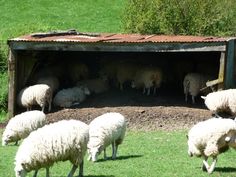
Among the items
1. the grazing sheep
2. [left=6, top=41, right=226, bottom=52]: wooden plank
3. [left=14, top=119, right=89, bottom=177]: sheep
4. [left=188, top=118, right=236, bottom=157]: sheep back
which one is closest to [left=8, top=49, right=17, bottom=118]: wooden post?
A: [left=6, top=41, right=226, bottom=52]: wooden plank

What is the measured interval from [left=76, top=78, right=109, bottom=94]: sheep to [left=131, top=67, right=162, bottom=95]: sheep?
1.10m

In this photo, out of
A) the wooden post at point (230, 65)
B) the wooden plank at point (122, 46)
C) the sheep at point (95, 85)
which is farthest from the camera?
the sheep at point (95, 85)

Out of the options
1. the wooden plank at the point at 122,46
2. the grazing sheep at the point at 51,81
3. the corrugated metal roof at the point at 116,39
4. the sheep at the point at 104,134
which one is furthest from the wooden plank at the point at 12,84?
the sheep at the point at 104,134

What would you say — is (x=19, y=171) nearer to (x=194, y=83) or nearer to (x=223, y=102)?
(x=223, y=102)

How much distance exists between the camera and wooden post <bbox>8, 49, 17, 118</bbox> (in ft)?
77.2

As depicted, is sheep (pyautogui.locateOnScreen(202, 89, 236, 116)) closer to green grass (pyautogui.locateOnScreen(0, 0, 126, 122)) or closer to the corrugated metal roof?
the corrugated metal roof

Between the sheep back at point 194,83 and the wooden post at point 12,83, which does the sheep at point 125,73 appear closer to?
the sheep back at point 194,83

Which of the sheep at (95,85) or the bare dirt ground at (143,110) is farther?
the sheep at (95,85)

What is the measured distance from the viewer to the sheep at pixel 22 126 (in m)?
18.0

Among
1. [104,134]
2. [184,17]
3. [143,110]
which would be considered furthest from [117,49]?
[104,134]

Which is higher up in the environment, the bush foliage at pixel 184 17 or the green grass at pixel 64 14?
the bush foliage at pixel 184 17

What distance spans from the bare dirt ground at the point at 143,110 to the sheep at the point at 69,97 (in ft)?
0.84

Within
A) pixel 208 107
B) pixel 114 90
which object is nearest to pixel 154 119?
pixel 208 107

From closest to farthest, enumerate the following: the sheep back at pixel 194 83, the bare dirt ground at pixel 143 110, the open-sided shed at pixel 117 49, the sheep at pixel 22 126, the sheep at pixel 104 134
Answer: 1. the sheep at pixel 104 134
2. the sheep at pixel 22 126
3. the bare dirt ground at pixel 143 110
4. the open-sided shed at pixel 117 49
5. the sheep back at pixel 194 83
